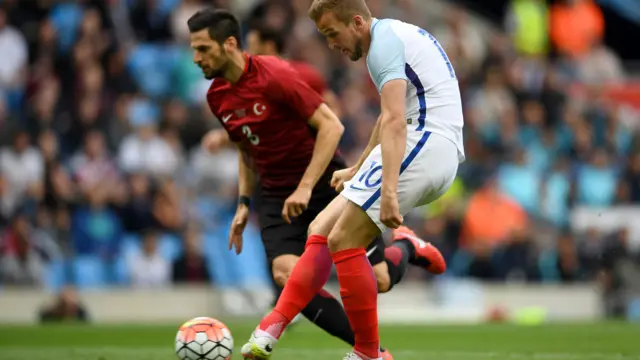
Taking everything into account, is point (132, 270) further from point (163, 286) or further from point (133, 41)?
point (133, 41)

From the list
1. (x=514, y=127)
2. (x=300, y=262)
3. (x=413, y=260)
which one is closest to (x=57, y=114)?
(x=514, y=127)

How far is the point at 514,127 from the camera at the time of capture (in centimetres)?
1839

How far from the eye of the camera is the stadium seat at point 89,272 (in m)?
14.4

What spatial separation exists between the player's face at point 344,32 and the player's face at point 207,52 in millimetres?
1223

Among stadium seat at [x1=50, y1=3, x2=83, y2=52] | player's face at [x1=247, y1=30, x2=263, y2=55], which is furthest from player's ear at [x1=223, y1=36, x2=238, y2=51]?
stadium seat at [x1=50, y1=3, x2=83, y2=52]

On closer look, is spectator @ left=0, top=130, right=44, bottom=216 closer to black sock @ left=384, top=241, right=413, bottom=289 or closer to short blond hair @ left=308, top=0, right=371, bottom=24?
black sock @ left=384, top=241, right=413, bottom=289

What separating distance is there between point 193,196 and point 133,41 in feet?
9.41

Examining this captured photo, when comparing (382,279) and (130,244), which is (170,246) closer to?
(130,244)

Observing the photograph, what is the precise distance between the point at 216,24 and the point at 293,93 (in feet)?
2.14

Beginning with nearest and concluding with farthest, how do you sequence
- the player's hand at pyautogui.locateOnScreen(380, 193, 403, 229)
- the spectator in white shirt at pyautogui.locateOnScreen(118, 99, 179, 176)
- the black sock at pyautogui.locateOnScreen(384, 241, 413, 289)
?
the player's hand at pyautogui.locateOnScreen(380, 193, 403, 229) < the black sock at pyautogui.locateOnScreen(384, 241, 413, 289) < the spectator in white shirt at pyautogui.locateOnScreen(118, 99, 179, 176)

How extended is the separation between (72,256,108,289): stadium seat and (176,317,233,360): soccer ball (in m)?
7.83

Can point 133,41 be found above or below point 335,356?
above

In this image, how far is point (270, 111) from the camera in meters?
7.58

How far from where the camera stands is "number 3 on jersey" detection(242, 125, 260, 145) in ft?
25.1
